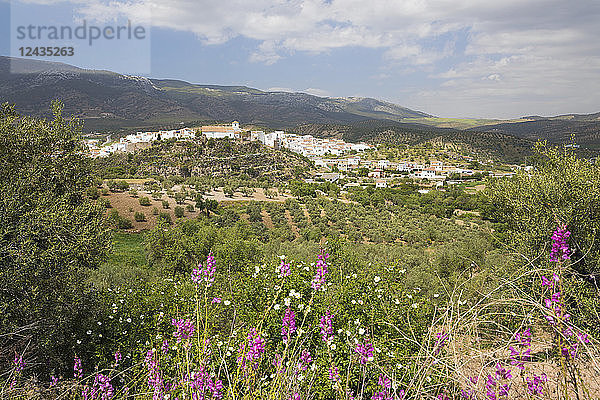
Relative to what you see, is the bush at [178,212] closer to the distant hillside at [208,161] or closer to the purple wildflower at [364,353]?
the distant hillside at [208,161]

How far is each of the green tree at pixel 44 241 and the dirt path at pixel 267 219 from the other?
85.5 feet

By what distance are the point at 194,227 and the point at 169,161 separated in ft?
155

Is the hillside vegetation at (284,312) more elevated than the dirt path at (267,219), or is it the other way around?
the hillside vegetation at (284,312)

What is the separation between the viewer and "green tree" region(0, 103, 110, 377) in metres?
5.67

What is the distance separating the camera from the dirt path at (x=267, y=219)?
A: 35169 millimetres

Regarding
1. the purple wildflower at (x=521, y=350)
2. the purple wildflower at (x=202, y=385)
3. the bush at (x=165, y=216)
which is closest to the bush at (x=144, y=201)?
the bush at (x=165, y=216)

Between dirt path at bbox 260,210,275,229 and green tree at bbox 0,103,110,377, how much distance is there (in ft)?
85.5

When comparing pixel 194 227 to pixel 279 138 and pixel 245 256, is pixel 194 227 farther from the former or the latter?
pixel 279 138

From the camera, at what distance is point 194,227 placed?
25.8 meters

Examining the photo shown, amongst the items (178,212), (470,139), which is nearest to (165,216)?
(178,212)

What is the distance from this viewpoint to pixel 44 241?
657cm

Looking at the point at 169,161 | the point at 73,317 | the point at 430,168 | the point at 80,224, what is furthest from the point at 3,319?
the point at 430,168

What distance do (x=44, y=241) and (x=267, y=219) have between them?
30.5 m

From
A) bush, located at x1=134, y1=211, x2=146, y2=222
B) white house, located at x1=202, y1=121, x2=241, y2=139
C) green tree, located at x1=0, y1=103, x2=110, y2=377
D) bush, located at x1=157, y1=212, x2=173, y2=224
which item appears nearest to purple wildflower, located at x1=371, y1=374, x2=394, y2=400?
green tree, located at x1=0, y1=103, x2=110, y2=377
